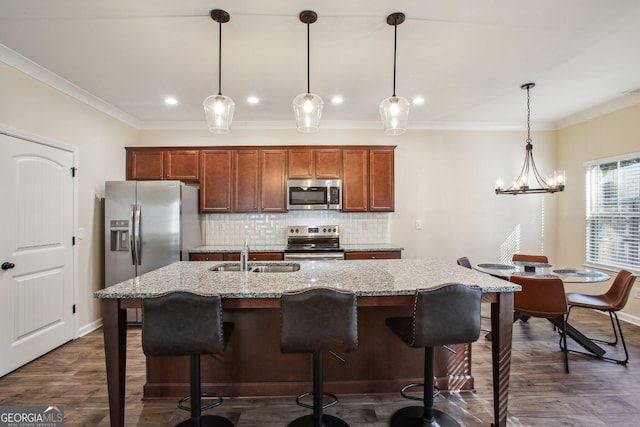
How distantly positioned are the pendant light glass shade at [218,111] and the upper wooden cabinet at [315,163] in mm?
2202

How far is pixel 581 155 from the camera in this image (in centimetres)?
450

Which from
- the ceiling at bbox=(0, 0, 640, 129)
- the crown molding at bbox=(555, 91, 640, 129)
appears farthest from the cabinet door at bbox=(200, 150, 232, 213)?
the crown molding at bbox=(555, 91, 640, 129)

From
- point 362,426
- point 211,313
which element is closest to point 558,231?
point 362,426

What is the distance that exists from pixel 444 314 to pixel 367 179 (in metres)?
3.00

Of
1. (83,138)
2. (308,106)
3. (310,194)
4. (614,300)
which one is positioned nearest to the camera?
(308,106)

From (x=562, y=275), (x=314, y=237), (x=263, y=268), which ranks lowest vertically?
(x=562, y=275)

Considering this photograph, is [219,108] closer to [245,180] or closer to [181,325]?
[181,325]

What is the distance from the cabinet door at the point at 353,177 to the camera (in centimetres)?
454

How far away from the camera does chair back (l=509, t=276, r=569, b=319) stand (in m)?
2.76

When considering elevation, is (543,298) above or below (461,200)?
below

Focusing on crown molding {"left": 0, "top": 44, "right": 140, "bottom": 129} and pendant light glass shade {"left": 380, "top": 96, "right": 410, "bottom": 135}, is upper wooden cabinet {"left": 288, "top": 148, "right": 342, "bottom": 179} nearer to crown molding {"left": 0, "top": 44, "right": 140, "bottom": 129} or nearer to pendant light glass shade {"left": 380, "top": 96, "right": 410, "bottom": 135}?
pendant light glass shade {"left": 380, "top": 96, "right": 410, "bottom": 135}

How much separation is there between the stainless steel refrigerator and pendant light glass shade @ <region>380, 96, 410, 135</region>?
2815mm

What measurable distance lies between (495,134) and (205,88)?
428 cm
